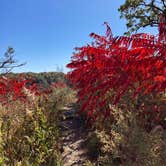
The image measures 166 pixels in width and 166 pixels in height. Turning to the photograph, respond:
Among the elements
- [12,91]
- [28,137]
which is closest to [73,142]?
[28,137]

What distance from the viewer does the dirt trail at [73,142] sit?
5539mm

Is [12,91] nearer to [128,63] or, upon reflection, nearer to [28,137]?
[28,137]

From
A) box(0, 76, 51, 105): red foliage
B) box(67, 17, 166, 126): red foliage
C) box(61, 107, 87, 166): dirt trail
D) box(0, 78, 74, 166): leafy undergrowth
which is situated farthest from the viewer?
box(0, 76, 51, 105): red foliage

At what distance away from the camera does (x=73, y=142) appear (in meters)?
6.70

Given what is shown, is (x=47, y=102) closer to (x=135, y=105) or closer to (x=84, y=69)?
(x=84, y=69)

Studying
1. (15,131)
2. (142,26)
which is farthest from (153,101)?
(142,26)

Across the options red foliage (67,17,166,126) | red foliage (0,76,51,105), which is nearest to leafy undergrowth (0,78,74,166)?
red foliage (0,76,51,105)

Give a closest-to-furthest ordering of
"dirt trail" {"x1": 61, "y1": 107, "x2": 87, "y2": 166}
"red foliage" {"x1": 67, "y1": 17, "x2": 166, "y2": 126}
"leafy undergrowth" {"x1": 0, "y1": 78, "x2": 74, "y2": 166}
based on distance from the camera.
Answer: "red foliage" {"x1": 67, "y1": 17, "x2": 166, "y2": 126} < "leafy undergrowth" {"x1": 0, "y1": 78, "x2": 74, "y2": 166} < "dirt trail" {"x1": 61, "y1": 107, "x2": 87, "y2": 166}

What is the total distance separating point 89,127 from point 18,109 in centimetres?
239

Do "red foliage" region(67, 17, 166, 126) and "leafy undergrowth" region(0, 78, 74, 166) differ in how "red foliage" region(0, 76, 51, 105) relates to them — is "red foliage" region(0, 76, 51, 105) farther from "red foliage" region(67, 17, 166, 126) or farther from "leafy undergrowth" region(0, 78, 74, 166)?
"red foliage" region(67, 17, 166, 126)

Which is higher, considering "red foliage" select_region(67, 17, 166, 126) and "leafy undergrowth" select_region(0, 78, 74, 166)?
"red foliage" select_region(67, 17, 166, 126)

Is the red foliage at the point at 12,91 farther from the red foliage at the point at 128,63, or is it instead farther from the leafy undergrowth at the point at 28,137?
the red foliage at the point at 128,63

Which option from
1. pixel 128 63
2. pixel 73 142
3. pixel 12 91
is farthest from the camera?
pixel 12 91

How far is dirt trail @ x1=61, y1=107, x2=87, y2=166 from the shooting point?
5539 millimetres
